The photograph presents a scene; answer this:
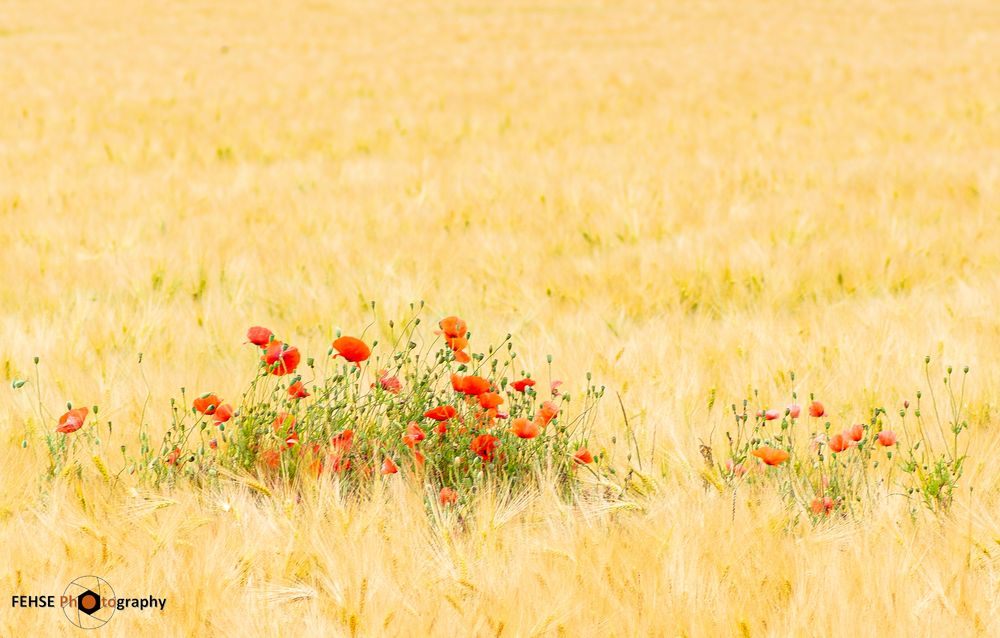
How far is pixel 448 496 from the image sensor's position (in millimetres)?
1968

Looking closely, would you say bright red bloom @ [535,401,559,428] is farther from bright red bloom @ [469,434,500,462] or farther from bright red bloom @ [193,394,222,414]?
bright red bloom @ [193,394,222,414]

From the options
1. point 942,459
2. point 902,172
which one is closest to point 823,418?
point 942,459

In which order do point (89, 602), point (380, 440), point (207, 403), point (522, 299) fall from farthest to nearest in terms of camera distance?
1. point (522, 299)
2. point (380, 440)
3. point (207, 403)
4. point (89, 602)

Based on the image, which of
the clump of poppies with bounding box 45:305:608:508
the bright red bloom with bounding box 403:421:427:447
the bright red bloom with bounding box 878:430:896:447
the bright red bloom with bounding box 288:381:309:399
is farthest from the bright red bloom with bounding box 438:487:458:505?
the bright red bloom with bounding box 878:430:896:447

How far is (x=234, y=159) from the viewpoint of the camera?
636cm

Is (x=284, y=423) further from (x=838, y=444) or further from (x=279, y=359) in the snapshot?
(x=838, y=444)

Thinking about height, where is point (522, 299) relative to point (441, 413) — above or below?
below

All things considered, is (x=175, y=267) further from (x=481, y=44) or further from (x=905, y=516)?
(x=481, y=44)

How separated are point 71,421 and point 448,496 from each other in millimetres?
713

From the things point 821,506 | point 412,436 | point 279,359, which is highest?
point 279,359

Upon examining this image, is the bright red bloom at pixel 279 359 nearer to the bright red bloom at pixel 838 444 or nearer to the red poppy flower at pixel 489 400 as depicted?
the red poppy flower at pixel 489 400

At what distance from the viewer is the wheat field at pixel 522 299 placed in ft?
5.43

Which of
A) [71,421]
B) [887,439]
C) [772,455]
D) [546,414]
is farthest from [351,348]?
[887,439]

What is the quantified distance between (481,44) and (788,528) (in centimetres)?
1319
